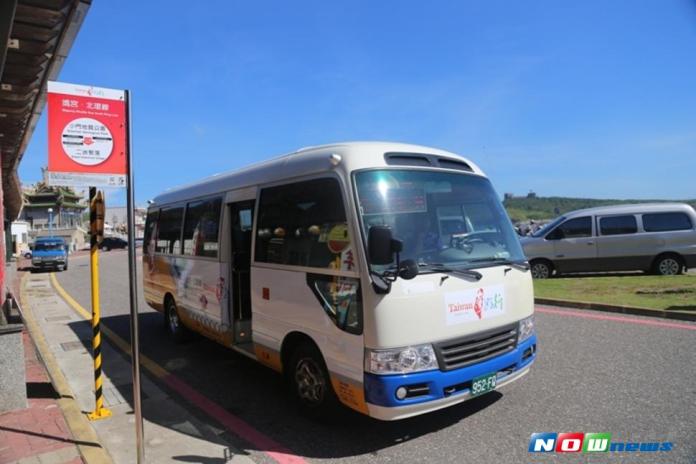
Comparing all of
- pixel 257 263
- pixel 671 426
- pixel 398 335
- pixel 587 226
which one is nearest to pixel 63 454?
pixel 257 263

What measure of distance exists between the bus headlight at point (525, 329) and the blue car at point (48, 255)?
2809 cm

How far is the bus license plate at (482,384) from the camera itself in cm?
401

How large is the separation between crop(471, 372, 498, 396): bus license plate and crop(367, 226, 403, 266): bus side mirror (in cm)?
133

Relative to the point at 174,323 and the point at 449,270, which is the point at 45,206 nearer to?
the point at 174,323

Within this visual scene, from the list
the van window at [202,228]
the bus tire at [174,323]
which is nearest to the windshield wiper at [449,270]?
the van window at [202,228]

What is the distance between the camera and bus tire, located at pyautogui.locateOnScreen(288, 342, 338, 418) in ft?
14.3

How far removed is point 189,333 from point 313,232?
4.51m

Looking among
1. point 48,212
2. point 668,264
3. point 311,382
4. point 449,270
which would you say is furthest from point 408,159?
point 48,212

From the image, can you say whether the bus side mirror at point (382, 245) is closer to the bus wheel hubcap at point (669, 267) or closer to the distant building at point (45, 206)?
the bus wheel hubcap at point (669, 267)

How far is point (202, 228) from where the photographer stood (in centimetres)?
693

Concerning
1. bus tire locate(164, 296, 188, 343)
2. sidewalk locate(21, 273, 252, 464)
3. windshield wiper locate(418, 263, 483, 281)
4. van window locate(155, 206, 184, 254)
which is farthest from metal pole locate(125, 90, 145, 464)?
bus tire locate(164, 296, 188, 343)

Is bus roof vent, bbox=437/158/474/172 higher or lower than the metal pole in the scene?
higher

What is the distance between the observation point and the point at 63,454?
3877mm

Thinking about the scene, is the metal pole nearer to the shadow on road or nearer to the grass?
the shadow on road
